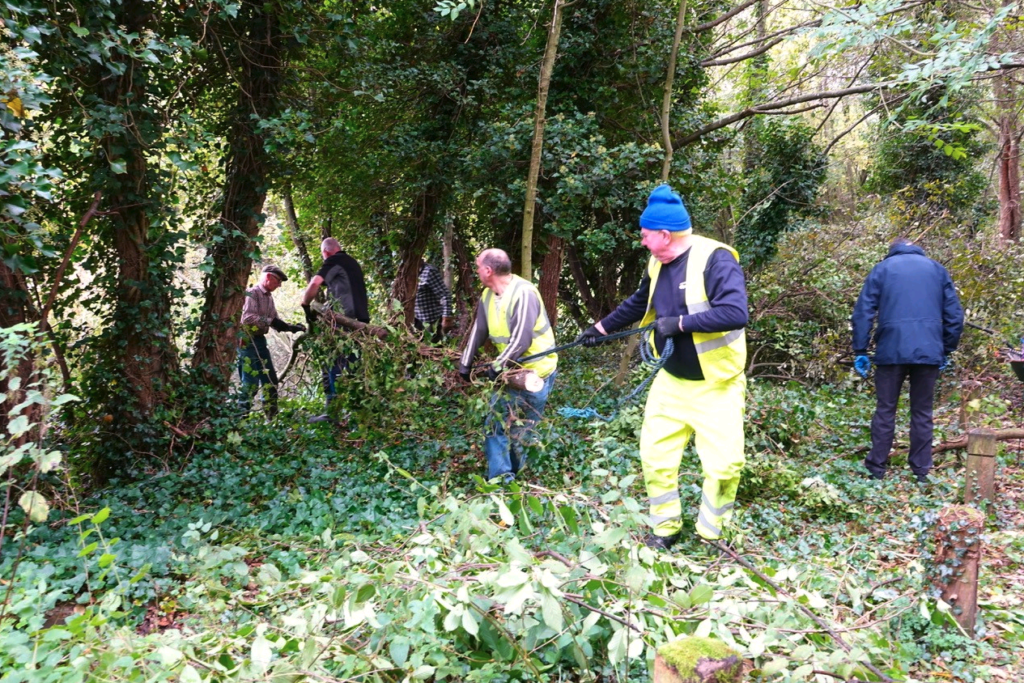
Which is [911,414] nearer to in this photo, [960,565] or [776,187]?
[960,565]

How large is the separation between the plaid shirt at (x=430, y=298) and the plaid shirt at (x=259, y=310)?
1.97m

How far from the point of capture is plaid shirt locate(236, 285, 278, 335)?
9.08m

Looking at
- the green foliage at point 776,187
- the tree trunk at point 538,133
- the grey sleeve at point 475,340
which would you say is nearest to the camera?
the grey sleeve at point 475,340

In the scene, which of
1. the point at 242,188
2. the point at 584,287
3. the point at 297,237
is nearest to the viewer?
the point at 242,188

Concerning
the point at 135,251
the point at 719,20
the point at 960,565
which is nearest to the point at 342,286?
the point at 135,251

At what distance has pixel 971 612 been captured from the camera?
379cm

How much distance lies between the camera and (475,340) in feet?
20.5

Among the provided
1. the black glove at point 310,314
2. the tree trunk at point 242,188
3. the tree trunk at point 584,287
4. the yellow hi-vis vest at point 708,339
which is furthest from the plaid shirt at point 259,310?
the yellow hi-vis vest at point 708,339

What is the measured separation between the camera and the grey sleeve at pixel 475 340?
6.19 m

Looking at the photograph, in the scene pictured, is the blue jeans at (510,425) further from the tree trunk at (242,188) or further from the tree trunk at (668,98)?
the tree trunk at (668,98)

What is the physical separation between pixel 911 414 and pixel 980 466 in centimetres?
110

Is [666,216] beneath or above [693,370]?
above

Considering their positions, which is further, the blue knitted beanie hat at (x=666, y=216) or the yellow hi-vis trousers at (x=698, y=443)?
the blue knitted beanie hat at (x=666, y=216)

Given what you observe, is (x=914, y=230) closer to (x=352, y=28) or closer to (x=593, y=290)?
(x=593, y=290)
